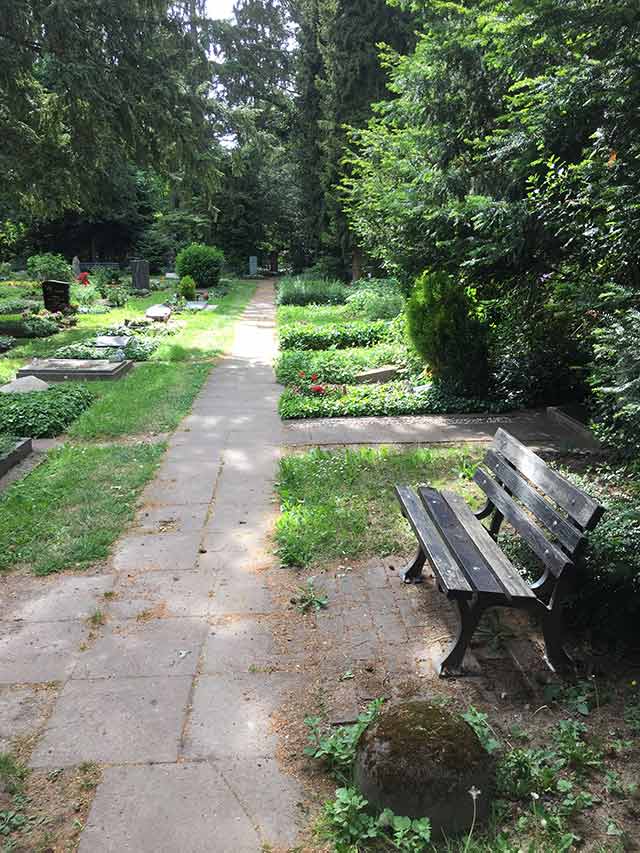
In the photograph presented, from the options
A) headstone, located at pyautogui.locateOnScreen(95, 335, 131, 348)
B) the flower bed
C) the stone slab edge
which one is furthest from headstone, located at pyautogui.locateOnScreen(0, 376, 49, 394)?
the flower bed

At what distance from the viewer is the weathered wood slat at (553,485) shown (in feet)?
10.6

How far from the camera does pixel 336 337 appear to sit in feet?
45.2

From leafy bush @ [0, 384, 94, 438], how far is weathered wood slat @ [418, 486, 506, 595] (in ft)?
16.7

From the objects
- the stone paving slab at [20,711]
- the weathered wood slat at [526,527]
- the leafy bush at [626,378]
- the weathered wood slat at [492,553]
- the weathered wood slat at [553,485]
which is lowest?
the stone paving slab at [20,711]

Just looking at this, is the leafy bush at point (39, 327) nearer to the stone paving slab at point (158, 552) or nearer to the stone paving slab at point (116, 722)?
the stone paving slab at point (158, 552)

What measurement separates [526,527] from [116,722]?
226 cm

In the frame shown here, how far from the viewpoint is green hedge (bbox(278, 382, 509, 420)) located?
864cm

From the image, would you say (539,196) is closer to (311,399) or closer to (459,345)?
(459,345)

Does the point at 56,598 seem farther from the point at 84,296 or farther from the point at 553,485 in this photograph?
the point at 84,296

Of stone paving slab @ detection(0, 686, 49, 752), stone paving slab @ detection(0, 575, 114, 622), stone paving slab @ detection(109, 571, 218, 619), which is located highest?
stone paving slab @ detection(0, 686, 49, 752)

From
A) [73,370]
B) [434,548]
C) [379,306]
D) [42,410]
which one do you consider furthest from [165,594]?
[379,306]

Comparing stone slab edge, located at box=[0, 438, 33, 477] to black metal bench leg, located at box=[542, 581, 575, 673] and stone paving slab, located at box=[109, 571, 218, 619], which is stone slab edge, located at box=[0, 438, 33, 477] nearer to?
stone paving slab, located at box=[109, 571, 218, 619]

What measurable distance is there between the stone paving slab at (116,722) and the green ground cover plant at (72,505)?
1551 millimetres

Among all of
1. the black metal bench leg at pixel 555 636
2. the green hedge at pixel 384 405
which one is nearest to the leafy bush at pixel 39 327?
the green hedge at pixel 384 405
